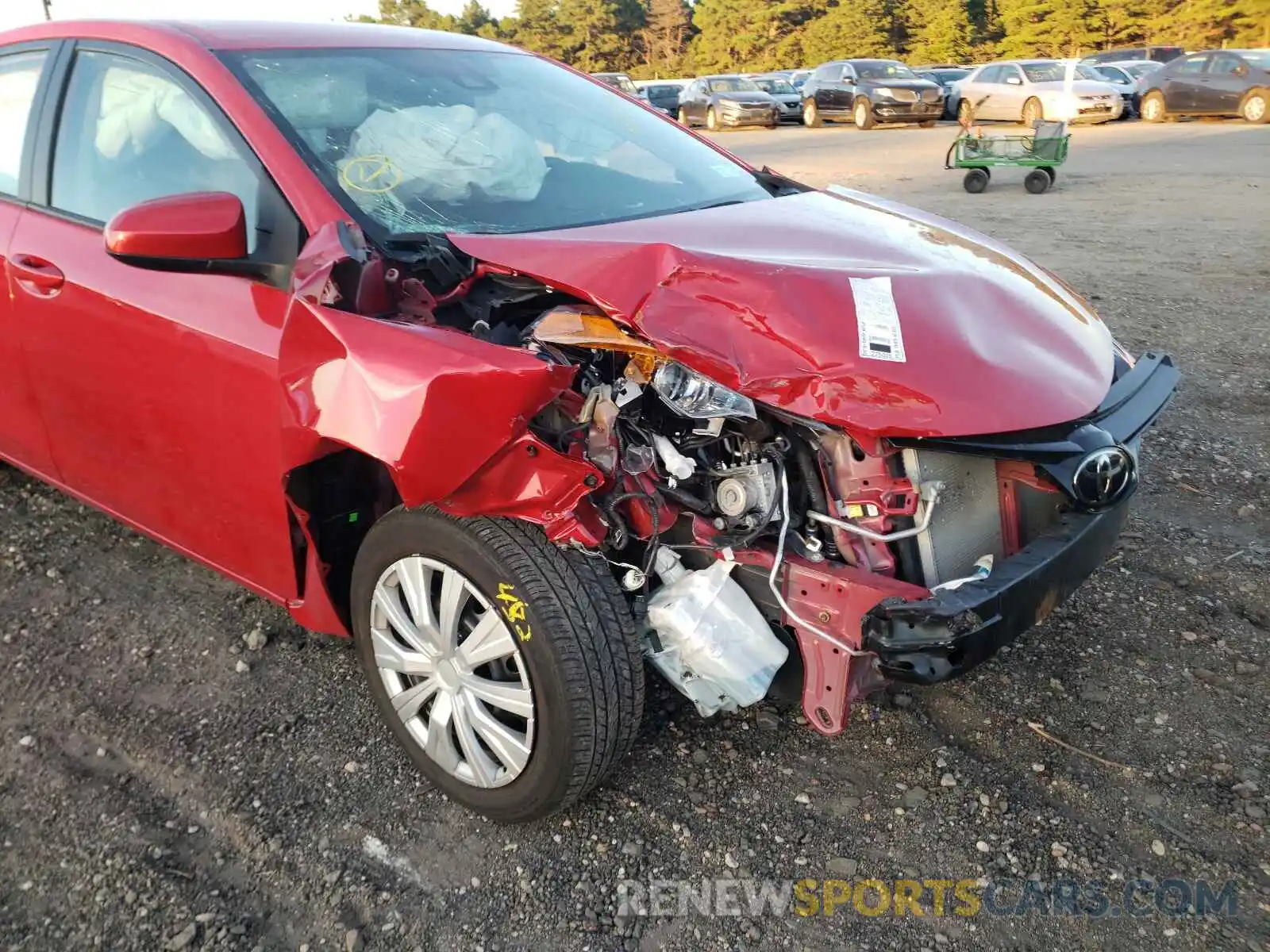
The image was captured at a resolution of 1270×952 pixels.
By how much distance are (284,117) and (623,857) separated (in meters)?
1.97

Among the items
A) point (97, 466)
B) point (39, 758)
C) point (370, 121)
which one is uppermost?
point (370, 121)

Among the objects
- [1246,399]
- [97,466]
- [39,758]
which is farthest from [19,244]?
[1246,399]

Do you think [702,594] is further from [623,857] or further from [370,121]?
[370,121]

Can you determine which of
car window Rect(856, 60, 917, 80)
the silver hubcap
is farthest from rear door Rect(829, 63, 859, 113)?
the silver hubcap

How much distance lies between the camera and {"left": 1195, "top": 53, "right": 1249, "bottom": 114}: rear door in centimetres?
1803

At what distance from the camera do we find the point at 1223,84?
18250 millimetres

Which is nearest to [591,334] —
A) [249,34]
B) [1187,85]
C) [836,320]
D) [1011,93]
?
[836,320]

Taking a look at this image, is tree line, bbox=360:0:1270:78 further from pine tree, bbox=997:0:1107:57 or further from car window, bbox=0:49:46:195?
car window, bbox=0:49:46:195

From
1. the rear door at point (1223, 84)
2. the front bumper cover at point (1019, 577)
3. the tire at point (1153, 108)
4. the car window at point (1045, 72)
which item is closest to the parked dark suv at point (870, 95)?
the car window at point (1045, 72)

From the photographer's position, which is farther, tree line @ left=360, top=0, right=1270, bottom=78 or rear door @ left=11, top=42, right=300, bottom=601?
tree line @ left=360, top=0, right=1270, bottom=78

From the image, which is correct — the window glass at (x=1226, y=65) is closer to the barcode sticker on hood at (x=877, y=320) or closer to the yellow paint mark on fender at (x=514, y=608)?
the barcode sticker on hood at (x=877, y=320)

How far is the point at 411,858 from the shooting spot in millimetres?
2221

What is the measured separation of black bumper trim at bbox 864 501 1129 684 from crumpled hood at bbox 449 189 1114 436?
0.31 meters

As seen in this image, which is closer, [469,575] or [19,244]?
[469,575]
